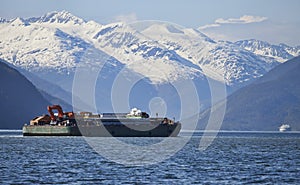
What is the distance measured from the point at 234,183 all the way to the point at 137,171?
674 inches

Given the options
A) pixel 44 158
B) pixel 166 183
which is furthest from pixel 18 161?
pixel 166 183

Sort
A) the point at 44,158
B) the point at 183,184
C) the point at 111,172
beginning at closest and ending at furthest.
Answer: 1. the point at 183,184
2. the point at 111,172
3. the point at 44,158

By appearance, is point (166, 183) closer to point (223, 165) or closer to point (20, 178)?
point (20, 178)

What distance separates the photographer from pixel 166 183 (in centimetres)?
9388

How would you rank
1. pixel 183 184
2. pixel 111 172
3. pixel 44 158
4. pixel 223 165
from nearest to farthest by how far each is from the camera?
pixel 183 184 → pixel 111 172 → pixel 223 165 → pixel 44 158

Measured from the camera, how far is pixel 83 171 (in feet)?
351

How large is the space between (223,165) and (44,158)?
1133 inches

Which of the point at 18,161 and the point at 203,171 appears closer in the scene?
the point at 203,171

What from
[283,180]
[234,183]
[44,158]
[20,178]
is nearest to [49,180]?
[20,178]

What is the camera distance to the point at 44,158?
13262 centimetres

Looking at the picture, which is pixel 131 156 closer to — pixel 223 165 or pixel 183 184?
pixel 223 165

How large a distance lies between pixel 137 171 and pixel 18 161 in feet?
77.0

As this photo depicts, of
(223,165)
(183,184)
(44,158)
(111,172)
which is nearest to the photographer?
(183,184)

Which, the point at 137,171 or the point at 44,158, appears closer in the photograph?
the point at 137,171
